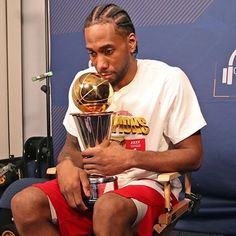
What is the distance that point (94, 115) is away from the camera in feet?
3.76

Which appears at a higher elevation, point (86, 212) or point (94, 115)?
point (94, 115)

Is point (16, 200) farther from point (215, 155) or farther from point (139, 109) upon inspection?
point (215, 155)

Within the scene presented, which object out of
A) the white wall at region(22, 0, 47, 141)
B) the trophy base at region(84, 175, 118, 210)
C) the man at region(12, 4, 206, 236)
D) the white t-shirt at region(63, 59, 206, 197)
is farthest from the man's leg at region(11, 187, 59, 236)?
the white wall at region(22, 0, 47, 141)

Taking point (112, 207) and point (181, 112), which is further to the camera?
point (181, 112)

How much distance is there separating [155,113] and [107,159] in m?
0.27

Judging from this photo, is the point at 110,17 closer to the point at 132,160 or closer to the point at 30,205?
the point at 132,160

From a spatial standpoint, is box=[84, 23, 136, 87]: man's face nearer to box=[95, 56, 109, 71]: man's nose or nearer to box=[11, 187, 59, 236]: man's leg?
box=[95, 56, 109, 71]: man's nose

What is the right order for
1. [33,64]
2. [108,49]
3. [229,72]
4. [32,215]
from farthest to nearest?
[33,64] < [229,72] < [108,49] < [32,215]

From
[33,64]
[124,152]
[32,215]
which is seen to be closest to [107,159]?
[124,152]

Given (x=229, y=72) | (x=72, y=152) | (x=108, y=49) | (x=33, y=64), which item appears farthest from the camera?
(x=33, y=64)

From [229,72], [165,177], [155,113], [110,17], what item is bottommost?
[165,177]

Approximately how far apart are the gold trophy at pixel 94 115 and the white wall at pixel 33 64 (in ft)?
5.54

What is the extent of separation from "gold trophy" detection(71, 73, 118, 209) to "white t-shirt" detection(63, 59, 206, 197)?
14 cm

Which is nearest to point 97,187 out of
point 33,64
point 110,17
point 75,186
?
point 75,186
